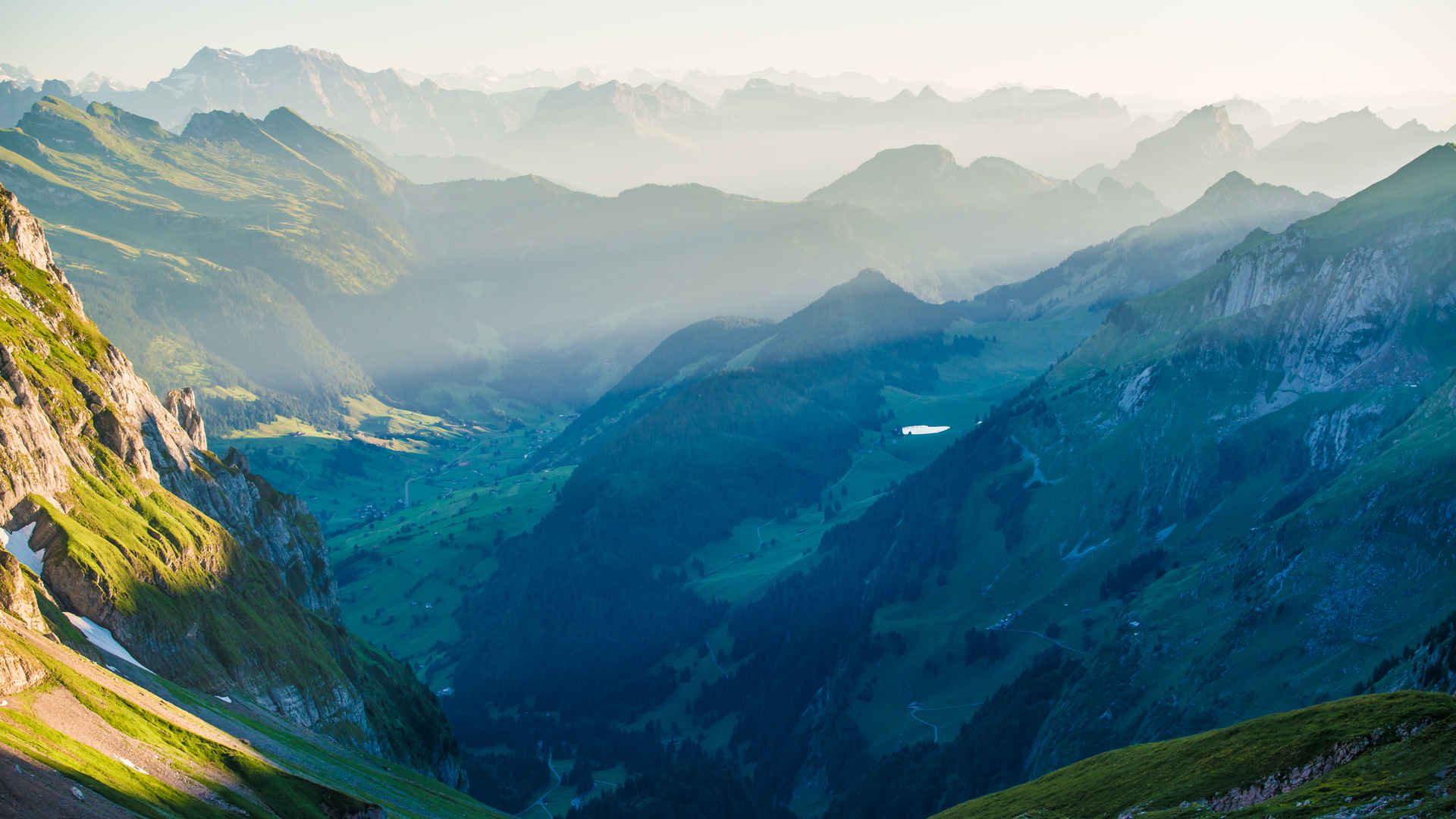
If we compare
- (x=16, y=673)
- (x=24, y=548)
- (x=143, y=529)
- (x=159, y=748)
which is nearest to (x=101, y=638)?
(x=24, y=548)

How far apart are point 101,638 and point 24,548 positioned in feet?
41.7

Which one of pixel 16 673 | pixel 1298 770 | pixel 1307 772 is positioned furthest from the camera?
pixel 16 673

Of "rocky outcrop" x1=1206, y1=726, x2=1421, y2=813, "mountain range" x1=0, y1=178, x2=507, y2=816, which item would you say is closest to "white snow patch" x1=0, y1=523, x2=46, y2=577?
"mountain range" x1=0, y1=178, x2=507, y2=816

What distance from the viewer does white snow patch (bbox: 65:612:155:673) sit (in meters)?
124

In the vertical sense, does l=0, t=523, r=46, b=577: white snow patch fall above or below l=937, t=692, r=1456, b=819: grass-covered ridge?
above

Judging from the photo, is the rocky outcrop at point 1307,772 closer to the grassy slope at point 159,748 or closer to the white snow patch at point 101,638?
the grassy slope at point 159,748

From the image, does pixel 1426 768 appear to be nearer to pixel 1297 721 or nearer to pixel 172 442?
pixel 1297 721

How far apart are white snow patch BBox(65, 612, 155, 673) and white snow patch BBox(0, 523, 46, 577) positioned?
6201mm

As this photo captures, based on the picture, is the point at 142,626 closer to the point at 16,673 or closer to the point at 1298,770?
the point at 16,673

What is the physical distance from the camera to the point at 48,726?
292 feet

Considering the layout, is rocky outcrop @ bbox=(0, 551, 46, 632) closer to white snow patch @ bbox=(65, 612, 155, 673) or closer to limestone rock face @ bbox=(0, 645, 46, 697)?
limestone rock face @ bbox=(0, 645, 46, 697)

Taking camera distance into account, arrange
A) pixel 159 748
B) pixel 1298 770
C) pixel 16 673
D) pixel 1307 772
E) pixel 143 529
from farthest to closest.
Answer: pixel 143 529 < pixel 159 748 < pixel 16 673 < pixel 1298 770 < pixel 1307 772

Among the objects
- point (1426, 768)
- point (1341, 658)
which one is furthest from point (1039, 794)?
point (1341, 658)

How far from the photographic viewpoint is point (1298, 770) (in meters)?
91.2
